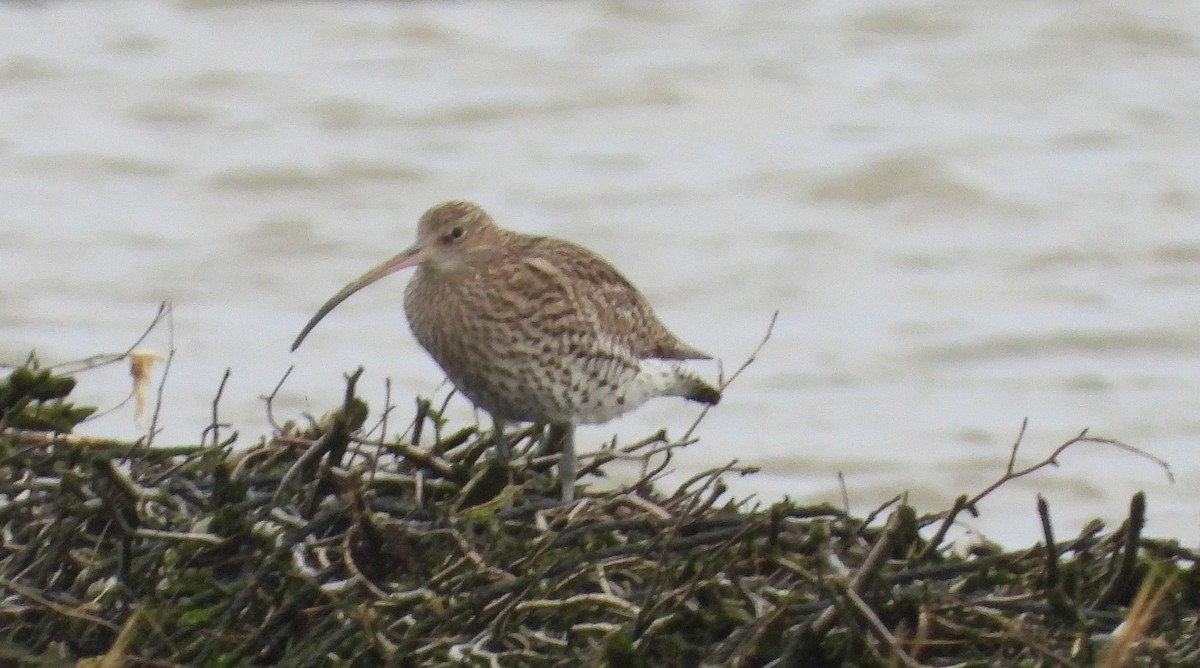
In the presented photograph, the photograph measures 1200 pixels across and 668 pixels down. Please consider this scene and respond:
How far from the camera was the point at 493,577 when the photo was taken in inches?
203

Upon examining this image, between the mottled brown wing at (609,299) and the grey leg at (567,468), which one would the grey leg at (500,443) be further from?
the mottled brown wing at (609,299)

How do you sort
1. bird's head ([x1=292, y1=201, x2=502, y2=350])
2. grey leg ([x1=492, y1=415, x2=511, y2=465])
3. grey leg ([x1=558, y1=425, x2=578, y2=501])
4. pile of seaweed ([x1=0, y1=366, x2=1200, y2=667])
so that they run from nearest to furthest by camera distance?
pile of seaweed ([x1=0, y1=366, x2=1200, y2=667])
grey leg ([x1=558, y1=425, x2=578, y2=501])
grey leg ([x1=492, y1=415, x2=511, y2=465])
bird's head ([x1=292, y1=201, x2=502, y2=350])

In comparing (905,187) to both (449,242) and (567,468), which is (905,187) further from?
(567,468)

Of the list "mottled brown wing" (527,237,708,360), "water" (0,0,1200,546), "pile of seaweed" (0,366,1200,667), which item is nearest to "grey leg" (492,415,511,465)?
"pile of seaweed" (0,366,1200,667)

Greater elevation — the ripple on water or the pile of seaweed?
the pile of seaweed

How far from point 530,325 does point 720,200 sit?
8.27 m

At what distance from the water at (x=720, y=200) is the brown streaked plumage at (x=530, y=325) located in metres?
2.80

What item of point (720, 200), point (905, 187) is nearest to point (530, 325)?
point (720, 200)


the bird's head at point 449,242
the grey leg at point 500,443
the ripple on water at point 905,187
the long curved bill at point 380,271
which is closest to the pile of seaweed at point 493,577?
the grey leg at point 500,443

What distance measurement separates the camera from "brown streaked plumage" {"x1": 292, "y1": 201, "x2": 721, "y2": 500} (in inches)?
279

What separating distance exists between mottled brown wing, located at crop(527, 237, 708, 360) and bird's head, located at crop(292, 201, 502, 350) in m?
0.16

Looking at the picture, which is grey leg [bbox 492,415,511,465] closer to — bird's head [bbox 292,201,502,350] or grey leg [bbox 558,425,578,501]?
grey leg [bbox 558,425,578,501]

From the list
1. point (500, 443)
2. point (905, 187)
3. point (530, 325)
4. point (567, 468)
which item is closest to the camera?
point (567, 468)

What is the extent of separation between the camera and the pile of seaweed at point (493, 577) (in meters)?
4.86
